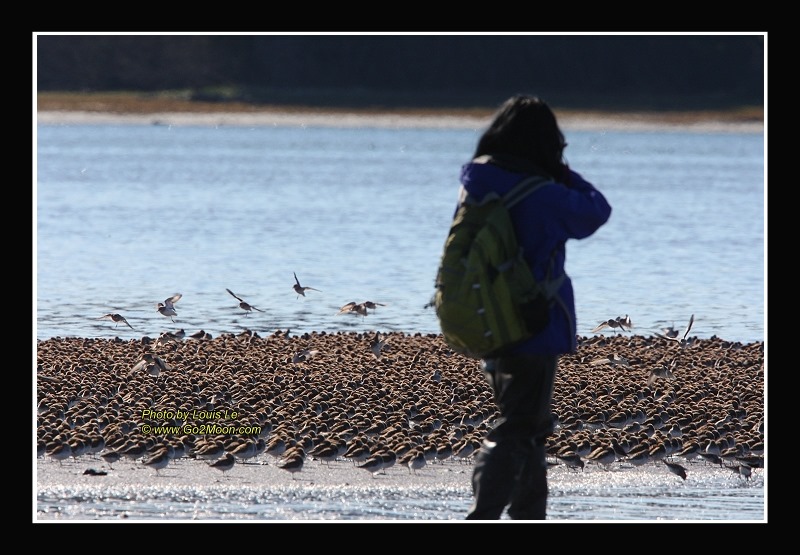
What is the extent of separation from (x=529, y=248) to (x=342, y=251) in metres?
Result: 19.6

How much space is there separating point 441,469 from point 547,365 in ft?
9.80

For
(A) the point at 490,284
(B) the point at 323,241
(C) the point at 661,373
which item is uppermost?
(B) the point at 323,241

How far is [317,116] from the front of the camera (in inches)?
3415

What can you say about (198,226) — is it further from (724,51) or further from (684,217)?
(724,51)

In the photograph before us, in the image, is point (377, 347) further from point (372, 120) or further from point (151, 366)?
point (372, 120)

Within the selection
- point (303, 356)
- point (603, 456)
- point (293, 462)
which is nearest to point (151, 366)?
point (303, 356)

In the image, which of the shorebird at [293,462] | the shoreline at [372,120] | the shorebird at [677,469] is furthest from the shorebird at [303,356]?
the shoreline at [372,120]

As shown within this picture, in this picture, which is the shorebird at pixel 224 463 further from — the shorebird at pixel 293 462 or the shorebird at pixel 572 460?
the shorebird at pixel 572 460

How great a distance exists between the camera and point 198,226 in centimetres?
3103

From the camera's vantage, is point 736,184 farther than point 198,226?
Yes

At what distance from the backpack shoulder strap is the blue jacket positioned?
21 mm

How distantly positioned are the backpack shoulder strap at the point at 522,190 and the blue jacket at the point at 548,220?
0.02 metres

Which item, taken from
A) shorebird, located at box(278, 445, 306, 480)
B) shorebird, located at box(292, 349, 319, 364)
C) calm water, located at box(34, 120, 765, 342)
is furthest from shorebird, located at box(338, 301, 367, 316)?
shorebird, located at box(278, 445, 306, 480)

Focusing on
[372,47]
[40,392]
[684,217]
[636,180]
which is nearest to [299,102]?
[372,47]
